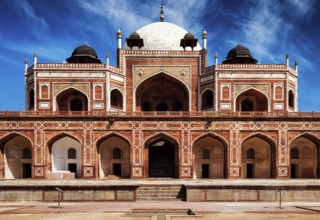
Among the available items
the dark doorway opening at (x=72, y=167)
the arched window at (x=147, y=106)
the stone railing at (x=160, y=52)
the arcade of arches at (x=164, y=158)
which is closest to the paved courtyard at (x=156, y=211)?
the arcade of arches at (x=164, y=158)

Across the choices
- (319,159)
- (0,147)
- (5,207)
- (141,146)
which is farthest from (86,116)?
(319,159)

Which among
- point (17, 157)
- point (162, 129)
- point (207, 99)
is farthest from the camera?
point (207, 99)

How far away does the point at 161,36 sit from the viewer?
123ft

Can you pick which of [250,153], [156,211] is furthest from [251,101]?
[156,211]

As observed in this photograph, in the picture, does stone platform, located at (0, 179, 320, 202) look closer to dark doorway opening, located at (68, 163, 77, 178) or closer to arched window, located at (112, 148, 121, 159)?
dark doorway opening, located at (68, 163, 77, 178)

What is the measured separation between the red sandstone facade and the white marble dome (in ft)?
18.7

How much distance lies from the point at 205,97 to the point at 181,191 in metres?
13.8

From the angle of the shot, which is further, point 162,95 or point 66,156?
point 162,95

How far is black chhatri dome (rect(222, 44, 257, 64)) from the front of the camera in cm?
3231

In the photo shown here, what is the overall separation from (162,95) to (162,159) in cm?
785

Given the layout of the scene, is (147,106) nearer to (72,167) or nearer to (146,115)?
(146,115)

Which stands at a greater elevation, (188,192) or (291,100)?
(291,100)

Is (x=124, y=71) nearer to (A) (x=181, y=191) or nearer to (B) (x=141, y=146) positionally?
(B) (x=141, y=146)

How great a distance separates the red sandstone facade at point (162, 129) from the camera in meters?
25.0
